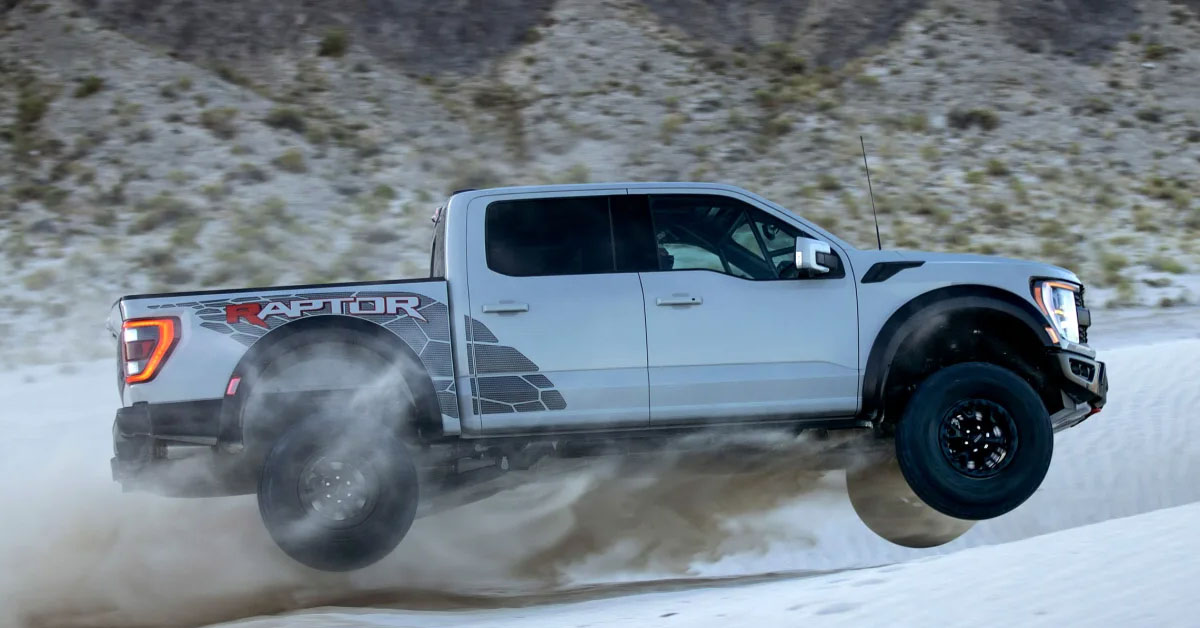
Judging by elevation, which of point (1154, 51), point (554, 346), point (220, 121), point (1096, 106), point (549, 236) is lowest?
point (1096, 106)

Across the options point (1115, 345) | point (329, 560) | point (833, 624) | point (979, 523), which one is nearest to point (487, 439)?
→ point (329, 560)

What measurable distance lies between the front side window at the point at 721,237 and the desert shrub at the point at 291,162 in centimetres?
1479

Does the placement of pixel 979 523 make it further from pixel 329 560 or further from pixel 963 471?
pixel 329 560

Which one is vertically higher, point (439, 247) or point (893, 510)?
point (439, 247)

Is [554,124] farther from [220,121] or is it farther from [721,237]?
[721,237]

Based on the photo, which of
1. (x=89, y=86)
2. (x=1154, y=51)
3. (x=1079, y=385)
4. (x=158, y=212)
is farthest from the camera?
(x=1154, y=51)

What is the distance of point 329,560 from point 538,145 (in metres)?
16.6

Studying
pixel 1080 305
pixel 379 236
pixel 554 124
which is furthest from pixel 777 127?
pixel 1080 305

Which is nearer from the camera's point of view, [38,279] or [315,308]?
[315,308]

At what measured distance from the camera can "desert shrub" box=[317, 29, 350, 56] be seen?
77.1 ft

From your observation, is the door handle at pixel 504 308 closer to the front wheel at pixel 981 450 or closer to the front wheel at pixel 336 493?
the front wheel at pixel 336 493

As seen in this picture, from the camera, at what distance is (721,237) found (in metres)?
6.31

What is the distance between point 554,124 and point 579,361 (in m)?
16.9

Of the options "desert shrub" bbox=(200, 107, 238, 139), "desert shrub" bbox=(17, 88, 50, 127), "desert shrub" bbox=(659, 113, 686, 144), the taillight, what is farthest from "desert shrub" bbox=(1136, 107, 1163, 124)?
the taillight
